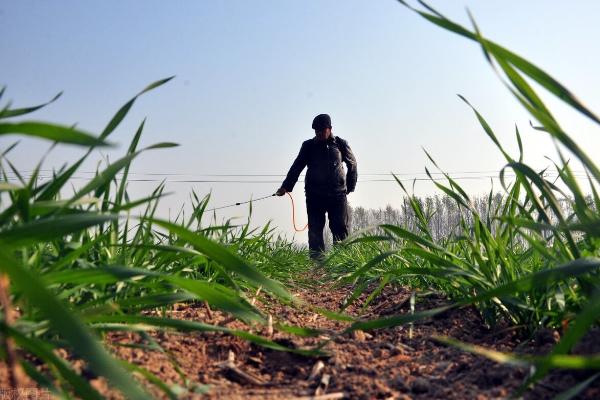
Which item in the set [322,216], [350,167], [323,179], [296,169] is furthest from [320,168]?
[322,216]

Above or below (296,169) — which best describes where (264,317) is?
below

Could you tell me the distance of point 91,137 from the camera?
27.4 inches

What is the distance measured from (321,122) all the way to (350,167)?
0.82 meters

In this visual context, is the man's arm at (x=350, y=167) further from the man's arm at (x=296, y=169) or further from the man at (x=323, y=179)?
the man's arm at (x=296, y=169)

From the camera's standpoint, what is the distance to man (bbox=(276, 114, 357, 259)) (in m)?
7.70

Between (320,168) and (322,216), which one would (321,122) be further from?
(322,216)

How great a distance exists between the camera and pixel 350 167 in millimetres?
8109

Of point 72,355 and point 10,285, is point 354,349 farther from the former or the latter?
point 10,285

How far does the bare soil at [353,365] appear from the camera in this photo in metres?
1.24

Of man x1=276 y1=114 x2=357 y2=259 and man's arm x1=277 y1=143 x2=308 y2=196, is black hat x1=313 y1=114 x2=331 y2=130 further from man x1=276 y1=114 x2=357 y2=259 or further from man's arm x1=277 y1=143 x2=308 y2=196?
man's arm x1=277 y1=143 x2=308 y2=196

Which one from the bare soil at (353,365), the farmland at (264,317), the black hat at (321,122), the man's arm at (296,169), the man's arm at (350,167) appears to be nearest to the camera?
the farmland at (264,317)

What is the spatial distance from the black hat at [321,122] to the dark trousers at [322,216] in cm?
91

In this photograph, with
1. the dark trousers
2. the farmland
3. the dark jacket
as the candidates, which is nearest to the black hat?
the dark jacket

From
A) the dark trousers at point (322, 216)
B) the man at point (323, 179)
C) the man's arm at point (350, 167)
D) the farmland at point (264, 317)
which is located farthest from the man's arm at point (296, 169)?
the farmland at point (264, 317)
